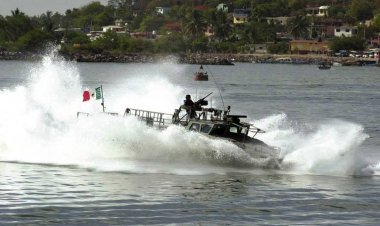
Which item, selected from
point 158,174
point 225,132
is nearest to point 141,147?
point 225,132

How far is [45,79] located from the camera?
6181cm

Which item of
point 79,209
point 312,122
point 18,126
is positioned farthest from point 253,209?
point 312,122

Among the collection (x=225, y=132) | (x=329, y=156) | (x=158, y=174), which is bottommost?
(x=158, y=174)

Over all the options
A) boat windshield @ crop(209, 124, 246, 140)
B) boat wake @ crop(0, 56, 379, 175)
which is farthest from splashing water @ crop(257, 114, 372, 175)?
boat windshield @ crop(209, 124, 246, 140)

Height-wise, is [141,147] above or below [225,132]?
below

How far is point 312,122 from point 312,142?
28.7 m

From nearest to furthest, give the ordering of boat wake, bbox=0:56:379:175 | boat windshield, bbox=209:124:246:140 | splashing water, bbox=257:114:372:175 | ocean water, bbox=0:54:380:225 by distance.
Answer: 1. ocean water, bbox=0:54:380:225
2. splashing water, bbox=257:114:372:175
3. boat wake, bbox=0:56:379:175
4. boat windshield, bbox=209:124:246:140

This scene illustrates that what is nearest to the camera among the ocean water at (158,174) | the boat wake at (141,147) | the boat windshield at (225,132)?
the ocean water at (158,174)

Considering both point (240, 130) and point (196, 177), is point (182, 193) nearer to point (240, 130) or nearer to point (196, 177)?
point (196, 177)

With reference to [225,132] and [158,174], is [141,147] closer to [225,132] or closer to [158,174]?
[225,132]

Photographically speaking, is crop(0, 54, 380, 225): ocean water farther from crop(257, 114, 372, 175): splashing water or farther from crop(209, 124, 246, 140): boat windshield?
crop(209, 124, 246, 140): boat windshield

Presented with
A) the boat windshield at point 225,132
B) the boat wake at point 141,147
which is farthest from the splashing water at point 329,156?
the boat windshield at point 225,132

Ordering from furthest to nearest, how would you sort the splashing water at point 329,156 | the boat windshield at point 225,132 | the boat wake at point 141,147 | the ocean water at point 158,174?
the boat windshield at point 225,132, the boat wake at point 141,147, the splashing water at point 329,156, the ocean water at point 158,174

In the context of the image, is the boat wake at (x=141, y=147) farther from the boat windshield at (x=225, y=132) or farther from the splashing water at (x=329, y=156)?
the boat windshield at (x=225, y=132)
